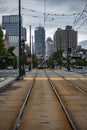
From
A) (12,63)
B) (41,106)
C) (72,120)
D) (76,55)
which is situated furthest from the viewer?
(76,55)

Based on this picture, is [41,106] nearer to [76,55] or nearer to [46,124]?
[46,124]

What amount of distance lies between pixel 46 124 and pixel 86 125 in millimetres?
1220

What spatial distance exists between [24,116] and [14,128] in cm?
298

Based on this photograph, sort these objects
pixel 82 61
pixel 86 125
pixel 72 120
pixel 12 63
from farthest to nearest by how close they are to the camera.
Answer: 1. pixel 82 61
2. pixel 12 63
3. pixel 72 120
4. pixel 86 125

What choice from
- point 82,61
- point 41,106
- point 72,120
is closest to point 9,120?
point 72,120

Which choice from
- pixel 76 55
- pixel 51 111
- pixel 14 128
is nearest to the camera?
pixel 14 128

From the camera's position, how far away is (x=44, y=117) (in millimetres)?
14398

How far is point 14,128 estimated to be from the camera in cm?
1173

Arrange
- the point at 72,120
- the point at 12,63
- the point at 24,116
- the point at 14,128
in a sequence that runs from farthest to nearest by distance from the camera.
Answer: the point at 12,63 → the point at 24,116 → the point at 72,120 → the point at 14,128

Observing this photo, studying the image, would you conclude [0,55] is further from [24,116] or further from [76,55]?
[24,116]

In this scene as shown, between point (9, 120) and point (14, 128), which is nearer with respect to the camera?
point (14, 128)

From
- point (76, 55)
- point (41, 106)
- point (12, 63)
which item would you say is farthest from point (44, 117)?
point (76, 55)

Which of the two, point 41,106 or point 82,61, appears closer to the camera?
point 41,106

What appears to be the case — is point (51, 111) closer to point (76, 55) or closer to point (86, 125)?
point (86, 125)
